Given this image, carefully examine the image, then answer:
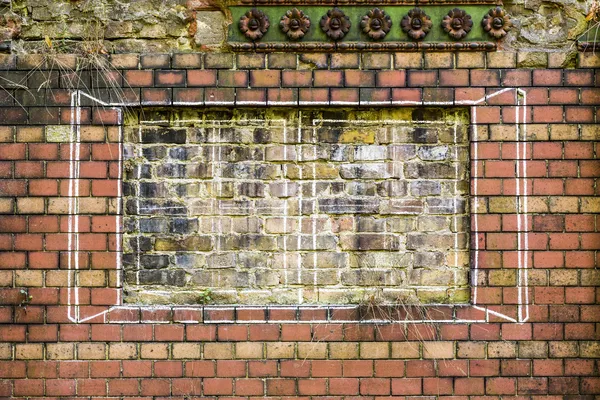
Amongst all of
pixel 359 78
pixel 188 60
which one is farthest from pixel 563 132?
pixel 188 60

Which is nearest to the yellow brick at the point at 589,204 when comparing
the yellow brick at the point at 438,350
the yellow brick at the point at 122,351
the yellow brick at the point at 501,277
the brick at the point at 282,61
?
the yellow brick at the point at 501,277

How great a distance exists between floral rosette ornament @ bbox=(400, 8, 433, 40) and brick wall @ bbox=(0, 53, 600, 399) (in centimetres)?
22

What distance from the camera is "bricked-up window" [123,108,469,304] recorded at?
10.7 feet

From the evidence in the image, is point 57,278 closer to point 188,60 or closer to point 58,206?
point 58,206

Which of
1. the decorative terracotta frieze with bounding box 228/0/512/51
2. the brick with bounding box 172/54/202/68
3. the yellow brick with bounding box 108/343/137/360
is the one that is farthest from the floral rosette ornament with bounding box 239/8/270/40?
the yellow brick with bounding box 108/343/137/360

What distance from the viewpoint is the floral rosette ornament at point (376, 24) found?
3188 millimetres

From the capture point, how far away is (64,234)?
318 centimetres

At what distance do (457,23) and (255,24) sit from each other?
3.90 feet

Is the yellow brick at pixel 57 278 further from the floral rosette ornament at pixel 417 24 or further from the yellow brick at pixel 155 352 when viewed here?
the floral rosette ornament at pixel 417 24

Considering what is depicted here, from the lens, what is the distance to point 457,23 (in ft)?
10.5

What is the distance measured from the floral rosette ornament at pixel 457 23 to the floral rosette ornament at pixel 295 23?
2.69 ft

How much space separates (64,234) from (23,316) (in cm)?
53

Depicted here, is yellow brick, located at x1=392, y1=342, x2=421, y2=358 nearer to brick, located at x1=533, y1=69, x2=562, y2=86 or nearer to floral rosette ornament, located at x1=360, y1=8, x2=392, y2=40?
brick, located at x1=533, y1=69, x2=562, y2=86

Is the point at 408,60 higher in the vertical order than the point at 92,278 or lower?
higher
